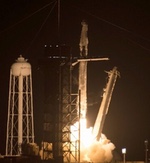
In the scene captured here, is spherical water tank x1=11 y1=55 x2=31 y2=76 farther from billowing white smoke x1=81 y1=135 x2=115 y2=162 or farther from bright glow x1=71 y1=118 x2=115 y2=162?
billowing white smoke x1=81 y1=135 x2=115 y2=162

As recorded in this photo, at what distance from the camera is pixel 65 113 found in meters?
53.5

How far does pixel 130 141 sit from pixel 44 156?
64.8ft

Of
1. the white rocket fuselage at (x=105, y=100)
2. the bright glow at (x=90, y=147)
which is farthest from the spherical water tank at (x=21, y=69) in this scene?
the white rocket fuselage at (x=105, y=100)

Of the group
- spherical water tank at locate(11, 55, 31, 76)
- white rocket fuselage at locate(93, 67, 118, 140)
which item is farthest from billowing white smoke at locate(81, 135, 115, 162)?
spherical water tank at locate(11, 55, 31, 76)

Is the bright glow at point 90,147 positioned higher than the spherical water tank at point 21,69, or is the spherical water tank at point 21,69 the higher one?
the spherical water tank at point 21,69

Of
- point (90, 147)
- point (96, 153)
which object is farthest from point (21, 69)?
point (96, 153)

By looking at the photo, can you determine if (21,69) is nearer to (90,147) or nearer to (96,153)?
(90,147)

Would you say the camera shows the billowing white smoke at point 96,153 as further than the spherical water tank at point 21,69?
No

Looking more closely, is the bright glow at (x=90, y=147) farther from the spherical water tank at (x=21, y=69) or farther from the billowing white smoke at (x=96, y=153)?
the spherical water tank at (x=21, y=69)

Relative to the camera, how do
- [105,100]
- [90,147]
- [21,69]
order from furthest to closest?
[21,69] → [105,100] → [90,147]

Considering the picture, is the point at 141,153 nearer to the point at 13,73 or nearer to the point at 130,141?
the point at 130,141

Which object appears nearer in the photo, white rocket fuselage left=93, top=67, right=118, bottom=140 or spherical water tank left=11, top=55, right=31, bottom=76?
white rocket fuselage left=93, top=67, right=118, bottom=140

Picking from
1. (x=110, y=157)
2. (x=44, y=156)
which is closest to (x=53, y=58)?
(x=44, y=156)

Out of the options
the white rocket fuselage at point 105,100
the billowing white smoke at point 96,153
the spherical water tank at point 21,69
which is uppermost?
the spherical water tank at point 21,69
